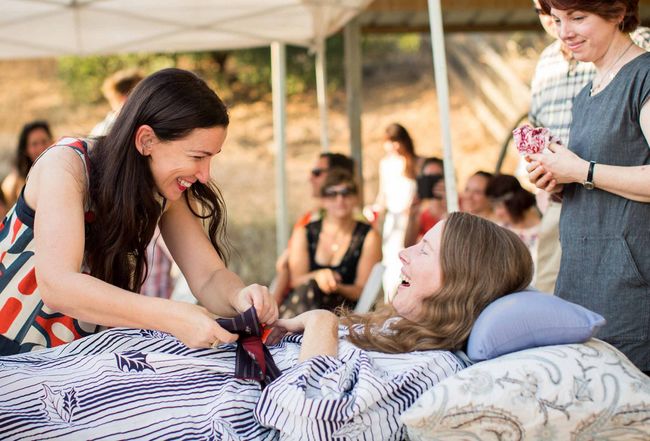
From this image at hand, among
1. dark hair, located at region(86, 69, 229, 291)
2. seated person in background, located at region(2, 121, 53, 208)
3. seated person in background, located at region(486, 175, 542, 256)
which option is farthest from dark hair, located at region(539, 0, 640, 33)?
seated person in background, located at region(2, 121, 53, 208)

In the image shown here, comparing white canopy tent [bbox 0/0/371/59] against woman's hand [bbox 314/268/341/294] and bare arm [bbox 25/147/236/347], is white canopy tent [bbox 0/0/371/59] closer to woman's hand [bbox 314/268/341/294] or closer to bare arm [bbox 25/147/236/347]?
woman's hand [bbox 314/268/341/294]

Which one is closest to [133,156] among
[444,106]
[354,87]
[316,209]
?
[444,106]

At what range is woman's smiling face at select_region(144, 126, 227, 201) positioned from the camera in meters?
2.51

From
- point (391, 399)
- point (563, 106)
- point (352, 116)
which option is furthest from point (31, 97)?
point (391, 399)

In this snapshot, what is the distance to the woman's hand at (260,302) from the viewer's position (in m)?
2.46

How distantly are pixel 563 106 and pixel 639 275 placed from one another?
44.6 inches

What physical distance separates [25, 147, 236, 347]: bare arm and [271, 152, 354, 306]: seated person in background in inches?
119

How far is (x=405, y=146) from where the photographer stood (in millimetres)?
7062

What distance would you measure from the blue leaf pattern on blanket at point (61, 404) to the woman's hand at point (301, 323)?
59cm

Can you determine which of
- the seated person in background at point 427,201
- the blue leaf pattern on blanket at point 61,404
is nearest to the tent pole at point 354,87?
the seated person in background at point 427,201

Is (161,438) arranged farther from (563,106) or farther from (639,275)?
(563,106)

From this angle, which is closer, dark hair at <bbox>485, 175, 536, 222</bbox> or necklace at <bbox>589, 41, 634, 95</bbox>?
necklace at <bbox>589, 41, 634, 95</bbox>

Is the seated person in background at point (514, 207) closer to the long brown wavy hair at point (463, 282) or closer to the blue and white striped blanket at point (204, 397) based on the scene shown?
the long brown wavy hair at point (463, 282)

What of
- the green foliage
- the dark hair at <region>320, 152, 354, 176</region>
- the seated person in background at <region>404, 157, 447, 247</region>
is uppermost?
the green foliage
